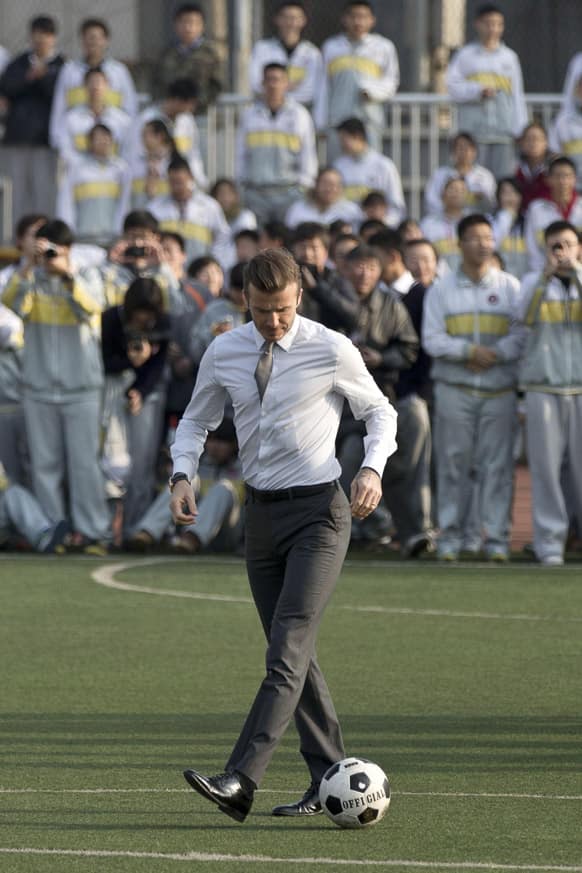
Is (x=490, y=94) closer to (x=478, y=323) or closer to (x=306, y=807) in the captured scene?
(x=478, y=323)

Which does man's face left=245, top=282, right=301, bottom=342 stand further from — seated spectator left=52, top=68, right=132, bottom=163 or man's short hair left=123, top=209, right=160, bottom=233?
seated spectator left=52, top=68, right=132, bottom=163

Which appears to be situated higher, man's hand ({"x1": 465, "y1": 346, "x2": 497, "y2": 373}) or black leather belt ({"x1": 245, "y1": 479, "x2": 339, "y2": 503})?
black leather belt ({"x1": 245, "y1": 479, "x2": 339, "y2": 503})

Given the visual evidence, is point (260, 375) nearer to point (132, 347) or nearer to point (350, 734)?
point (350, 734)

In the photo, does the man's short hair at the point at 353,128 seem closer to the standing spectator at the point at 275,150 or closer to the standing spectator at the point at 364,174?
the standing spectator at the point at 364,174

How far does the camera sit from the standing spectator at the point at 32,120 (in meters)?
21.3

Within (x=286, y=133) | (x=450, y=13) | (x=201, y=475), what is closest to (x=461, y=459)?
(x=201, y=475)

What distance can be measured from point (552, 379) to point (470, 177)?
532 centimetres

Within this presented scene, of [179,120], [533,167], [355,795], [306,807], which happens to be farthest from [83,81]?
[355,795]

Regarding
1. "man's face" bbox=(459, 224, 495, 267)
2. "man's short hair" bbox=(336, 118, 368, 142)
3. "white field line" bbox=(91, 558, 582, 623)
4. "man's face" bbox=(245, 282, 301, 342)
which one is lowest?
"white field line" bbox=(91, 558, 582, 623)

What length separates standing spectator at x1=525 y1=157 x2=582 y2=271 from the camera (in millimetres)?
17250

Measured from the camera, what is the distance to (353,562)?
15.5 metres

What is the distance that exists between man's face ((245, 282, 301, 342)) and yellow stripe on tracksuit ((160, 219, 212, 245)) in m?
12.5

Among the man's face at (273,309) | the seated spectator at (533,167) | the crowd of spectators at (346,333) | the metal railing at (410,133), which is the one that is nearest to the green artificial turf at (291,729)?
the crowd of spectators at (346,333)

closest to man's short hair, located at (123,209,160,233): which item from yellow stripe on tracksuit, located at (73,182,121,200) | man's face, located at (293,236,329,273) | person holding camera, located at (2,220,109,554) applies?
person holding camera, located at (2,220,109,554)
